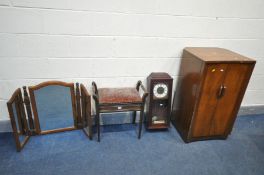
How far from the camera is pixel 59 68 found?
6.49 ft

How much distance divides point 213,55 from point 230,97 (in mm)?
465

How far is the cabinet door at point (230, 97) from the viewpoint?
1.81 m

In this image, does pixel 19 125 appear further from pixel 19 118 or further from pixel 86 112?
pixel 86 112

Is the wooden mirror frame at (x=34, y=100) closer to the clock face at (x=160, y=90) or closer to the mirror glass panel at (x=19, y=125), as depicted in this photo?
the mirror glass panel at (x=19, y=125)

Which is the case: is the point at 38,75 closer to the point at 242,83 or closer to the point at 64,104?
the point at 64,104

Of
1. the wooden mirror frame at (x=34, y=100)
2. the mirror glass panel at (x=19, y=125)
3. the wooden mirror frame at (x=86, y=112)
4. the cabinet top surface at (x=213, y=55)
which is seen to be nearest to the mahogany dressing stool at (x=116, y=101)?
the wooden mirror frame at (x=86, y=112)

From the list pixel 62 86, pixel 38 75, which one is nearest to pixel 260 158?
pixel 62 86

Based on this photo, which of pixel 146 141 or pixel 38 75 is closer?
pixel 38 75

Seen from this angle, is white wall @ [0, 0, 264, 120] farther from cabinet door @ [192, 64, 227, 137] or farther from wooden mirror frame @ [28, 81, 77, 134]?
cabinet door @ [192, 64, 227, 137]

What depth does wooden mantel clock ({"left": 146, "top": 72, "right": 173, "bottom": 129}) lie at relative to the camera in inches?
80.6

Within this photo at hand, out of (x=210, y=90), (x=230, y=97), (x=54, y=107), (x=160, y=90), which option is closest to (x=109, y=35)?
(x=160, y=90)

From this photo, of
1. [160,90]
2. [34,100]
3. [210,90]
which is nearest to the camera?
[210,90]

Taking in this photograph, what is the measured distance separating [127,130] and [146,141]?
0.28 m

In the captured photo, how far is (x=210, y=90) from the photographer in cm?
186
